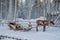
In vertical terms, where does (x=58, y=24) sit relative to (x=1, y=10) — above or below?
below

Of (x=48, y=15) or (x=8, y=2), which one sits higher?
(x=8, y=2)

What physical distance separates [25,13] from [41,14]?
1238 millimetres

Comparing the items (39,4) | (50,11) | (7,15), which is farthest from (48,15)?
(7,15)

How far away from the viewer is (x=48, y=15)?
14.2m

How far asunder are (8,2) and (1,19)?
174 cm

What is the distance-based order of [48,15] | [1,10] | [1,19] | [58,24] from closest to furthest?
[58,24]
[48,15]
[1,19]
[1,10]

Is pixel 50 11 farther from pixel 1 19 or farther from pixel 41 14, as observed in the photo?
→ pixel 1 19

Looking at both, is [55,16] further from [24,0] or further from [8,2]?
[8,2]

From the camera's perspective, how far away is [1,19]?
15.2m

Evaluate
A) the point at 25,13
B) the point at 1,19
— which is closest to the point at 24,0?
the point at 25,13

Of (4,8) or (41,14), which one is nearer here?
(41,14)

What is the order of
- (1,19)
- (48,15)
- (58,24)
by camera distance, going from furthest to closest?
(1,19)
(48,15)
(58,24)

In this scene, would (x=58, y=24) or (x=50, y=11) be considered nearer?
(x=58, y=24)

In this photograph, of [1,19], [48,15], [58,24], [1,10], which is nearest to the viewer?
[58,24]
